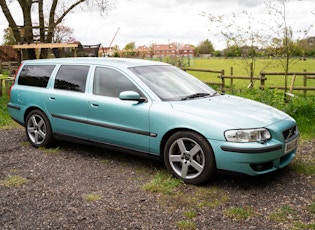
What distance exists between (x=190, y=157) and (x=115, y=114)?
1321 millimetres

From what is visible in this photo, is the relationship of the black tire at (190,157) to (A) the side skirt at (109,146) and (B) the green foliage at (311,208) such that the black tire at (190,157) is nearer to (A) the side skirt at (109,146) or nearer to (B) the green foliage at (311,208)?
(A) the side skirt at (109,146)

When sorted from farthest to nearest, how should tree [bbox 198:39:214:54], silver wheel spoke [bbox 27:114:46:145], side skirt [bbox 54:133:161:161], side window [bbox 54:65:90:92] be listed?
1. tree [bbox 198:39:214:54]
2. silver wheel spoke [bbox 27:114:46:145]
3. side window [bbox 54:65:90:92]
4. side skirt [bbox 54:133:161:161]

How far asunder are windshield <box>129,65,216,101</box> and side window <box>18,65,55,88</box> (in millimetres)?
1846

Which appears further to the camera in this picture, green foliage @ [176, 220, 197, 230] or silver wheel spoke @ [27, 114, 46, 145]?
silver wheel spoke @ [27, 114, 46, 145]

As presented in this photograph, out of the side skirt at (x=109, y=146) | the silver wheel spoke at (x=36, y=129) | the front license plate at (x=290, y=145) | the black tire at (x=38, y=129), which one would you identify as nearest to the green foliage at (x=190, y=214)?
the side skirt at (x=109, y=146)

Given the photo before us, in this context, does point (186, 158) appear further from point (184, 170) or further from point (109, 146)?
point (109, 146)

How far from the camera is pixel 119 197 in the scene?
449cm

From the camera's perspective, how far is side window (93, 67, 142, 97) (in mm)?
5494

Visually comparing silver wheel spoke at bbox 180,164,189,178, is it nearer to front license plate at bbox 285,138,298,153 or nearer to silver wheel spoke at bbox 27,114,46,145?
front license plate at bbox 285,138,298,153

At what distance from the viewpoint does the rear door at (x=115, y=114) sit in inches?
205

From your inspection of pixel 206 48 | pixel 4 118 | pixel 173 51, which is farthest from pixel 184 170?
pixel 206 48

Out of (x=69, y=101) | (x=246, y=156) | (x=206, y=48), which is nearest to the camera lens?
(x=246, y=156)

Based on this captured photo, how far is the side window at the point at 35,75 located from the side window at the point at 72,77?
0.28 metres

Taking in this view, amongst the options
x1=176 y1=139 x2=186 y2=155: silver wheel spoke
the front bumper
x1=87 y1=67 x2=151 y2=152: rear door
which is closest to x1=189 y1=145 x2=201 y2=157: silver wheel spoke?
x1=176 y1=139 x2=186 y2=155: silver wheel spoke
